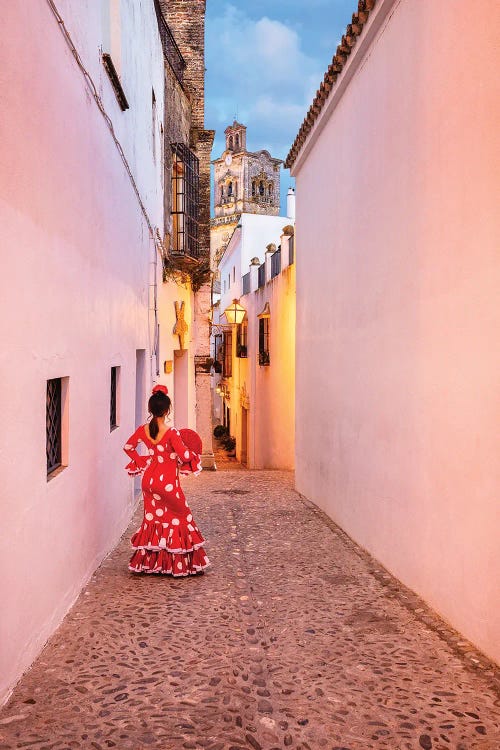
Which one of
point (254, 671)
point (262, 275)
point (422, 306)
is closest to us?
point (254, 671)

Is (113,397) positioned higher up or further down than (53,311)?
further down

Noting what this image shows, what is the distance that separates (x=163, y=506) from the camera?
5609mm

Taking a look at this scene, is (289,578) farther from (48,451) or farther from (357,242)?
A: (357,242)

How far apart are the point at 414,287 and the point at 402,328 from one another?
421mm

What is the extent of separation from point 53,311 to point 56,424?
31.8 inches

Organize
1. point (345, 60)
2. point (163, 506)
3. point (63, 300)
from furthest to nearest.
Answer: point (345, 60), point (163, 506), point (63, 300)

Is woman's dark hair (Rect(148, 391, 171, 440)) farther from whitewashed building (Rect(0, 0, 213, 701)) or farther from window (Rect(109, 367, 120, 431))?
window (Rect(109, 367, 120, 431))

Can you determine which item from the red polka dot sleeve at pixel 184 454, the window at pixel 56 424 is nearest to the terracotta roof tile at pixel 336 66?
the red polka dot sleeve at pixel 184 454

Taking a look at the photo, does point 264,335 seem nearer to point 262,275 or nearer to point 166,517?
point 262,275

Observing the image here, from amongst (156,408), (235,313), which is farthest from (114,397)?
(235,313)

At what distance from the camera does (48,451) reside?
4.21 metres

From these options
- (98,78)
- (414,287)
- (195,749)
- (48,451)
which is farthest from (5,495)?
(98,78)

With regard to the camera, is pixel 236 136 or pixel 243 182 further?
pixel 236 136

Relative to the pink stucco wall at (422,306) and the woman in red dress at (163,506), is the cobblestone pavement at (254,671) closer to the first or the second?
the woman in red dress at (163,506)
